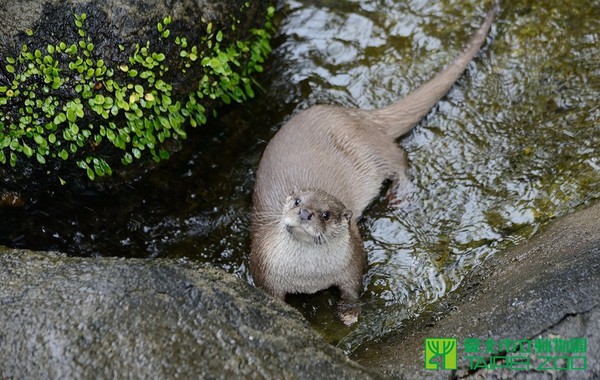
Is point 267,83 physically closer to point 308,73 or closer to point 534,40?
point 308,73

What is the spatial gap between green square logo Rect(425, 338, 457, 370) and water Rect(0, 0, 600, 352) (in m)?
0.56

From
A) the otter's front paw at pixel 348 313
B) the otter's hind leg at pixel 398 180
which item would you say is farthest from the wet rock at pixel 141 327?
the otter's hind leg at pixel 398 180

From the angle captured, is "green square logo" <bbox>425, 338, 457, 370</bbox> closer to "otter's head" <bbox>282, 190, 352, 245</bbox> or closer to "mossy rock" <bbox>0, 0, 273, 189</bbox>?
"otter's head" <bbox>282, 190, 352, 245</bbox>

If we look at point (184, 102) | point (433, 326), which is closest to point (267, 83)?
point (184, 102)

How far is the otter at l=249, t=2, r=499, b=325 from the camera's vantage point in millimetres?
2992

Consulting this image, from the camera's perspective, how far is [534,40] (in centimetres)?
411

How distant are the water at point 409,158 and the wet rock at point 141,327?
73 cm

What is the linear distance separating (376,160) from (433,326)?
114 centimetres

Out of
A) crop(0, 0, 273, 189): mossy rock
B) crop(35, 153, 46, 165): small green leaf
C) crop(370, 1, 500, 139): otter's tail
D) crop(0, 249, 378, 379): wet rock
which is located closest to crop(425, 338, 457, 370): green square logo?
→ crop(0, 249, 378, 379): wet rock

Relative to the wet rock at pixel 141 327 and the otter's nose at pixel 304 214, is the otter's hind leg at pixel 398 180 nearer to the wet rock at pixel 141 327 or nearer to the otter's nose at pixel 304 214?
the otter's nose at pixel 304 214

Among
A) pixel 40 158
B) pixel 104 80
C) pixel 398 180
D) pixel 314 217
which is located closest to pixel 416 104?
pixel 398 180

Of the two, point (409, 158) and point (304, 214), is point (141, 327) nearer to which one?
point (304, 214)

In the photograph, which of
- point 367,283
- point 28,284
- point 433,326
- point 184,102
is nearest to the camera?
point 28,284

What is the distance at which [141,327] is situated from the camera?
2.15 meters
